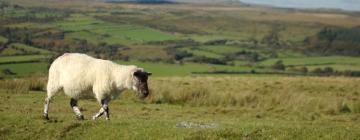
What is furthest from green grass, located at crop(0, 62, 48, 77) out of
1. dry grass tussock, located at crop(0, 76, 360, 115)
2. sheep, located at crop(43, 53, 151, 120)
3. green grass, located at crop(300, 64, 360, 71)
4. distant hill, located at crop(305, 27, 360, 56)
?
distant hill, located at crop(305, 27, 360, 56)

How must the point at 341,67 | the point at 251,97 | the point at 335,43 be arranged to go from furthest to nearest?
the point at 335,43 < the point at 341,67 < the point at 251,97

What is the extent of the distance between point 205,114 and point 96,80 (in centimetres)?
810

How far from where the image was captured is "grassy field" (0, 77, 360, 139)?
14.9m

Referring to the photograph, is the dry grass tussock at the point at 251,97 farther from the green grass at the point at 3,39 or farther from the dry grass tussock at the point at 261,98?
the green grass at the point at 3,39

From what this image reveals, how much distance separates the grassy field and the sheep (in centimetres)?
89

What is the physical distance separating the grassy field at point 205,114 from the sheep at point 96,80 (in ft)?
2.93

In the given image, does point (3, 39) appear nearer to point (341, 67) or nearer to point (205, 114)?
point (341, 67)

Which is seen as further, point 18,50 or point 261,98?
point 18,50

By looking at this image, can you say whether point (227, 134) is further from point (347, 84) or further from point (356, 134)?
point (347, 84)

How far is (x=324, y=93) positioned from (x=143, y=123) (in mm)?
17218

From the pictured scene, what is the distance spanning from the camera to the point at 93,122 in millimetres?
15719

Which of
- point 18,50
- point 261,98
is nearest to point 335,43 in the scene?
point 18,50

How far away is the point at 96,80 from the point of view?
55.0ft

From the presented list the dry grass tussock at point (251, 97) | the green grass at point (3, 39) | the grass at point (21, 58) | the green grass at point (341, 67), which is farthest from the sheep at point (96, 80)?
the green grass at point (3, 39)
